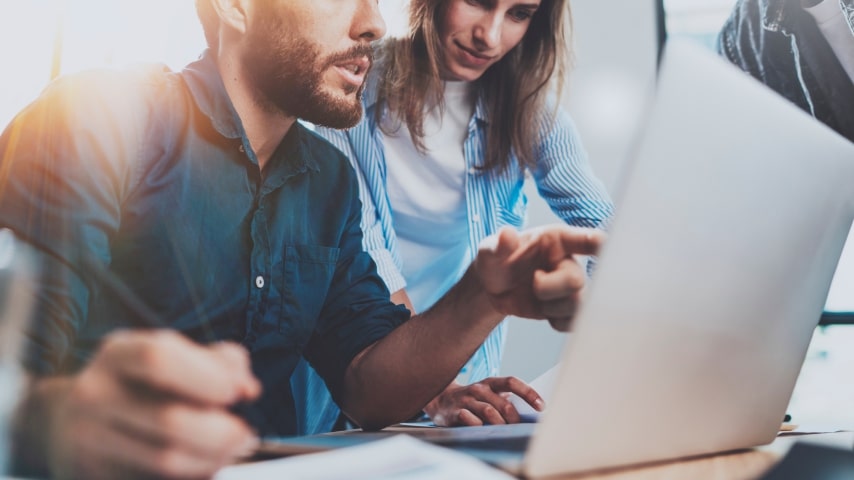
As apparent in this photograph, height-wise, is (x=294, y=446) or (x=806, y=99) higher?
(x=806, y=99)

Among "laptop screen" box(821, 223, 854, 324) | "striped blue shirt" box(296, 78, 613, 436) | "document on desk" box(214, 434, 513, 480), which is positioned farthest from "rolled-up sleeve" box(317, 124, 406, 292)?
"laptop screen" box(821, 223, 854, 324)

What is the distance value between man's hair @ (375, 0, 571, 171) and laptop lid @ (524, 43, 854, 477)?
971 mm

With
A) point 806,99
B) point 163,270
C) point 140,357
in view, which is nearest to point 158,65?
point 163,270

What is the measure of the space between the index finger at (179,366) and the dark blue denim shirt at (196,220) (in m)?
0.37

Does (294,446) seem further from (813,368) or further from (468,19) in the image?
(813,368)

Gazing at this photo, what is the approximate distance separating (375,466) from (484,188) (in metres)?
1.10

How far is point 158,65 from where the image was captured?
102 cm

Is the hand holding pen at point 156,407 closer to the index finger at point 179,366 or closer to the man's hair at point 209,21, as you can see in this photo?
the index finger at point 179,366

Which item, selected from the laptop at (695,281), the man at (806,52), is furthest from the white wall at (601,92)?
the laptop at (695,281)

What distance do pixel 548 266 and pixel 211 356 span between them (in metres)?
0.34

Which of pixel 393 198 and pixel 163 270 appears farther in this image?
pixel 393 198

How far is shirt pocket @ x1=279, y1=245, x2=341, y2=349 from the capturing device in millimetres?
1005

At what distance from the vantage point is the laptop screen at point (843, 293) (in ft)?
4.82

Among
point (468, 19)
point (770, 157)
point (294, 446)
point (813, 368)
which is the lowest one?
point (813, 368)
